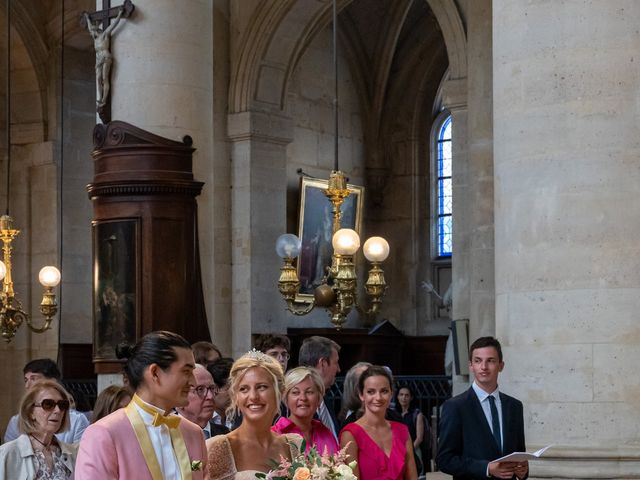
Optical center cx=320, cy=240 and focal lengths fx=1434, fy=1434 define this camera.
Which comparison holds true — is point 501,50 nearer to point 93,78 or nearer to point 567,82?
point 567,82

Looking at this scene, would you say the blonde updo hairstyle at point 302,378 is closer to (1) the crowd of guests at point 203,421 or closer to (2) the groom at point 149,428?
(1) the crowd of guests at point 203,421

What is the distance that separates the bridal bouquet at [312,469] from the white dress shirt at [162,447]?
1.49 feet

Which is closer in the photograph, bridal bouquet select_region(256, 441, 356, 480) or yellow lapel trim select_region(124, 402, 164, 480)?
yellow lapel trim select_region(124, 402, 164, 480)

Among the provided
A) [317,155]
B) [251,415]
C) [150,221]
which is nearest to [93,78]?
[317,155]

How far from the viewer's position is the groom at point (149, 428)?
4.41 meters

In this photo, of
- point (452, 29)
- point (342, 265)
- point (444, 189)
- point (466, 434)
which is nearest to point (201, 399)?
point (466, 434)

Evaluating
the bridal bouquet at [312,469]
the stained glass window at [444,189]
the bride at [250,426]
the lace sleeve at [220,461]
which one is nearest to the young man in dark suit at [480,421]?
the bride at [250,426]

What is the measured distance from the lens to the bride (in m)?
5.28

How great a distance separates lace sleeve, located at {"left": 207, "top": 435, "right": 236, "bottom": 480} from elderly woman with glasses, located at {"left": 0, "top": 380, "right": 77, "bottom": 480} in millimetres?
1299

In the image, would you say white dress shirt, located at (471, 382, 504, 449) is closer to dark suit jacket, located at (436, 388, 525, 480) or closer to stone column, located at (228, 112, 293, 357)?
dark suit jacket, located at (436, 388, 525, 480)

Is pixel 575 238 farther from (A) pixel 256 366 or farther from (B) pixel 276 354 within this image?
(A) pixel 256 366

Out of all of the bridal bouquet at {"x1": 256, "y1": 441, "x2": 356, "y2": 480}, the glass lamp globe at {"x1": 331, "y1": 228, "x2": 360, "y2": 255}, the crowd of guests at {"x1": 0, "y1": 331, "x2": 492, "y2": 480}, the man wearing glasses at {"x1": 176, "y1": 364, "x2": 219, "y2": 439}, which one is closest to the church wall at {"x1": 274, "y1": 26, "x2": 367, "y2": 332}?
the glass lamp globe at {"x1": 331, "y1": 228, "x2": 360, "y2": 255}

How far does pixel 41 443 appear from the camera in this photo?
641cm

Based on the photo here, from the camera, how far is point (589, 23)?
795 cm
